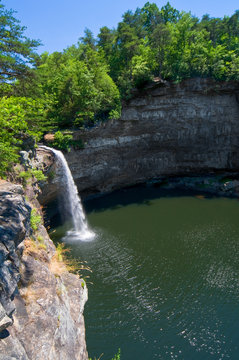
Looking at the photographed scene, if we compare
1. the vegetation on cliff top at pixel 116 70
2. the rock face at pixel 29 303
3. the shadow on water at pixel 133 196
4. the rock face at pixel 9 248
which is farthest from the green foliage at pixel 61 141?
the rock face at pixel 9 248

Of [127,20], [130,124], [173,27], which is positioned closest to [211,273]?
A: [130,124]

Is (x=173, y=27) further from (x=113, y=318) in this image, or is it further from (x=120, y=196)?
(x=113, y=318)

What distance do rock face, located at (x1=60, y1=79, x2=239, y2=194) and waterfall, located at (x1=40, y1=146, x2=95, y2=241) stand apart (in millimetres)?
2805

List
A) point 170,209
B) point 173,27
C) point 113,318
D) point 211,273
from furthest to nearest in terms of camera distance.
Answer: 1. point 173,27
2. point 170,209
3. point 211,273
4. point 113,318

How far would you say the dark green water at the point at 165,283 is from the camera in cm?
941

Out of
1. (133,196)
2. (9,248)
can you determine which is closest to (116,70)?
(133,196)

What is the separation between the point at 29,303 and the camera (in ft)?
19.2

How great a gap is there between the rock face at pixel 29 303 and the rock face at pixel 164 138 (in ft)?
47.6

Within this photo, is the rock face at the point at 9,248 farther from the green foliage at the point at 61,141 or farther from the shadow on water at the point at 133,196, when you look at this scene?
the shadow on water at the point at 133,196

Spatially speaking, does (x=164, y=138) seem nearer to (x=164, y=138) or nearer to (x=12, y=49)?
(x=164, y=138)

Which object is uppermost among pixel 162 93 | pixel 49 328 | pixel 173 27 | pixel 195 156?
pixel 173 27

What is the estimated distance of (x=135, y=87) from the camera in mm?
22938

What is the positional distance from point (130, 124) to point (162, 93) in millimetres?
4744

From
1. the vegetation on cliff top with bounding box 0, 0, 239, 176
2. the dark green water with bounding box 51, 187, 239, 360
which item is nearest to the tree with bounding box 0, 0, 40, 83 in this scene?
the vegetation on cliff top with bounding box 0, 0, 239, 176
